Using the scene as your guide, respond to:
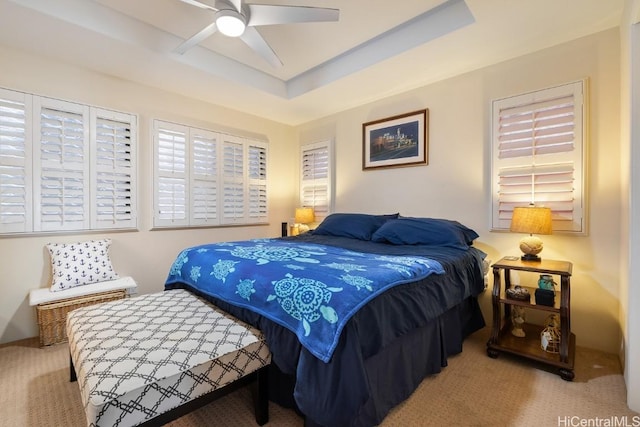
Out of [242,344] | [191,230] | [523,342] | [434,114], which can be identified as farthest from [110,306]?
[434,114]

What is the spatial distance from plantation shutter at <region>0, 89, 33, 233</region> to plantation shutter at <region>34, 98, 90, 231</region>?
0.06 meters

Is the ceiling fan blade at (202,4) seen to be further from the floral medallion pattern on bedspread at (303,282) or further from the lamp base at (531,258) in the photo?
the lamp base at (531,258)

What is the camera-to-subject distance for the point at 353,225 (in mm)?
3285

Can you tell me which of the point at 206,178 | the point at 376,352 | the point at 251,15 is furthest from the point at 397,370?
the point at 206,178

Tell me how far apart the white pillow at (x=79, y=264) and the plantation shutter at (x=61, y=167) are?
20cm

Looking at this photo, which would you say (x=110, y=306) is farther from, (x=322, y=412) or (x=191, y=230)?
(x=191, y=230)

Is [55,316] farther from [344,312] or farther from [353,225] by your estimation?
[353,225]

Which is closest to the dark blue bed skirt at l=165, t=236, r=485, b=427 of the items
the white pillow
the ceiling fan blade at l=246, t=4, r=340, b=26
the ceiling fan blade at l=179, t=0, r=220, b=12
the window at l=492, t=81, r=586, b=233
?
the window at l=492, t=81, r=586, b=233

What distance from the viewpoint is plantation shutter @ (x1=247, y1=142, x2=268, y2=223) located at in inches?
169

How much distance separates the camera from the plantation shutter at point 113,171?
296cm

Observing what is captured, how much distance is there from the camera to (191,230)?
369cm

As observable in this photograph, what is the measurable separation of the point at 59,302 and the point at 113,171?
1328mm

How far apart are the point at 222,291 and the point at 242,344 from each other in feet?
1.60

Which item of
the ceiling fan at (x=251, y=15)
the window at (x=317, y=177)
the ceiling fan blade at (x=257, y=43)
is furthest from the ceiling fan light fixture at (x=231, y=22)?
the window at (x=317, y=177)
